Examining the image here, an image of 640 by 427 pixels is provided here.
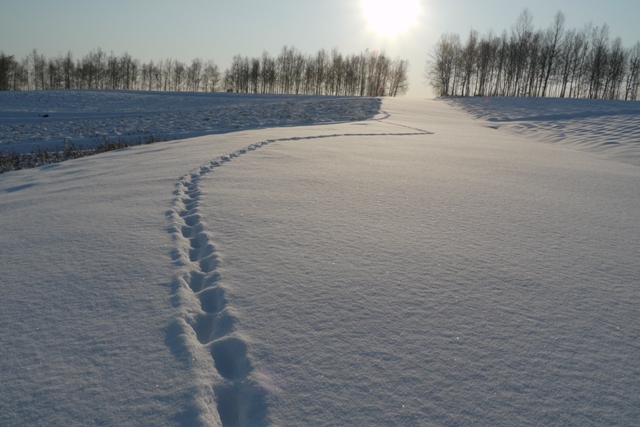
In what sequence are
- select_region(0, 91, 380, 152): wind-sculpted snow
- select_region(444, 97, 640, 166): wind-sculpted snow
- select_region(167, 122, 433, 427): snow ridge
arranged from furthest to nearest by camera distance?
select_region(0, 91, 380, 152): wind-sculpted snow
select_region(444, 97, 640, 166): wind-sculpted snow
select_region(167, 122, 433, 427): snow ridge

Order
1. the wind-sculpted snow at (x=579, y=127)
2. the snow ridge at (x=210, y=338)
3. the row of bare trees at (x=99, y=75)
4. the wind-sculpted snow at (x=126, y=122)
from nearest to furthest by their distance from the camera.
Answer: the snow ridge at (x=210, y=338) < the wind-sculpted snow at (x=579, y=127) < the wind-sculpted snow at (x=126, y=122) < the row of bare trees at (x=99, y=75)

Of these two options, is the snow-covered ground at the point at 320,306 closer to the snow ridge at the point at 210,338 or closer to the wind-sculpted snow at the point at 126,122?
the snow ridge at the point at 210,338

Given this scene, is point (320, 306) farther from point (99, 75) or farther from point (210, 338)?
point (99, 75)

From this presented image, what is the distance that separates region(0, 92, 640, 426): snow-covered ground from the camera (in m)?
1.36

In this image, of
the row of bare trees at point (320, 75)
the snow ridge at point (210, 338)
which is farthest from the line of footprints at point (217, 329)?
the row of bare trees at point (320, 75)

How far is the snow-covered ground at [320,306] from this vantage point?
136cm

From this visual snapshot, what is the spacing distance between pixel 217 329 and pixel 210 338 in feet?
0.18

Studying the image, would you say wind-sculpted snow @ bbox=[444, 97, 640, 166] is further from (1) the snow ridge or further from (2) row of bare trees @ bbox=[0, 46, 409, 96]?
(2) row of bare trees @ bbox=[0, 46, 409, 96]

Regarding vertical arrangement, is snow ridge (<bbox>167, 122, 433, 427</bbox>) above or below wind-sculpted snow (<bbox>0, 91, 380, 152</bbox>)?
below

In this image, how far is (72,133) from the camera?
11953mm

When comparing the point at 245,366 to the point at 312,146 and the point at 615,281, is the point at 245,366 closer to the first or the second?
the point at 615,281

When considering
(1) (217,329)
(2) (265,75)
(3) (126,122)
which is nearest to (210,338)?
(1) (217,329)

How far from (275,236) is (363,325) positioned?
110 cm

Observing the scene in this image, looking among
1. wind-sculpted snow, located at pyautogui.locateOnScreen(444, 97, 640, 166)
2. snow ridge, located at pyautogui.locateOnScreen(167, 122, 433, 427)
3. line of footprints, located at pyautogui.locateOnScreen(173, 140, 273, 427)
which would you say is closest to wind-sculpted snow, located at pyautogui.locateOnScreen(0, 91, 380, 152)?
wind-sculpted snow, located at pyautogui.locateOnScreen(444, 97, 640, 166)
